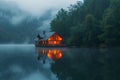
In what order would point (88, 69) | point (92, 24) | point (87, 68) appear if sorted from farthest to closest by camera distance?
point (92, 24), point (87, 68), point (88, 69)

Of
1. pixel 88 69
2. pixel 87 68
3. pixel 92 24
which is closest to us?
pixel 88 69

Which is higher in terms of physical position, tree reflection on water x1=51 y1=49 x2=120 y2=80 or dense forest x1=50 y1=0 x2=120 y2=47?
dense forest x1=50 y1=0 x2=120 y2=47

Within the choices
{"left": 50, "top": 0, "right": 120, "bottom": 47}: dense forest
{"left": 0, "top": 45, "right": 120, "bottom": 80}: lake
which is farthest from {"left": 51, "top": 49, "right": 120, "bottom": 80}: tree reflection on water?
{"left": 50, "top": 0, "right": 120, "bottom": 47}: dense forest

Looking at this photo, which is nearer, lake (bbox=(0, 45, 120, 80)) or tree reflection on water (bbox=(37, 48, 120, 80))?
tree reflection on water (bbox=(37, 48, 120, 80))

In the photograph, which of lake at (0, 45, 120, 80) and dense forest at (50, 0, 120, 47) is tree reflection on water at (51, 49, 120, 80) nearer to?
lake at (0, 45, 120, 80)

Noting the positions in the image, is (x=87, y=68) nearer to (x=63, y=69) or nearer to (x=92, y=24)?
(x=63, y=69)

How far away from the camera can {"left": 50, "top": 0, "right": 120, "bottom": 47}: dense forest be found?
232 ft

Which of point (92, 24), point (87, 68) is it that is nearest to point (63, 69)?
point (87, 68)

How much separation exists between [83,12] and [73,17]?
462 centimetres

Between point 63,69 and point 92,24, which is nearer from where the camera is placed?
point 63,69

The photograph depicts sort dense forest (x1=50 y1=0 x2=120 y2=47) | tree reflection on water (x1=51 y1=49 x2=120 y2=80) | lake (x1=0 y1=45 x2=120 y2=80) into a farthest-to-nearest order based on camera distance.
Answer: dense forest (x1=50 y1=0 x2=120 y2=47)
lake (x1=0 y1=45 x2=120 y2=80)
tree reflection on water (x1=51 y1=49 x2=120 y2=80)

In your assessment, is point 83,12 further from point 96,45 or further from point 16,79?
point 16,79

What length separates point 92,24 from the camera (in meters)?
77.8

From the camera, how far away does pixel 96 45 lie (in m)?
76.2
